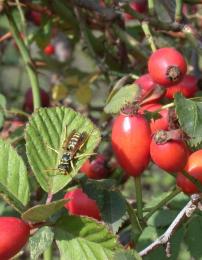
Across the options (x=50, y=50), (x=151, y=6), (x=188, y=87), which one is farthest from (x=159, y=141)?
(x=50, y=50)

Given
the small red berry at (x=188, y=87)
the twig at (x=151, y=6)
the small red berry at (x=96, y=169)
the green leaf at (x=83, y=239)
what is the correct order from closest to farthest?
the green leaf at (x=83, y=239)
the small red berry at (x=188, y=87)
the twig at (x=151, y=6)
the small red berry at (x=96, y=169)

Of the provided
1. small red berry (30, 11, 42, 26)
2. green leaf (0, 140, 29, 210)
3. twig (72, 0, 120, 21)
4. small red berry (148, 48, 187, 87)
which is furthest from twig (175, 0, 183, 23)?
small red berry (30, 11, 42, 26)

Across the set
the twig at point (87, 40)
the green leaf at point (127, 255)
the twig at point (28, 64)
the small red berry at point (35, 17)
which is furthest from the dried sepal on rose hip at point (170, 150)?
the small red berry at point (35, 17)

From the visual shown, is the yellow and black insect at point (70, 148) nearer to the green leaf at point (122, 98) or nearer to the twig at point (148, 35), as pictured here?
the green leaf at point (122, 98)

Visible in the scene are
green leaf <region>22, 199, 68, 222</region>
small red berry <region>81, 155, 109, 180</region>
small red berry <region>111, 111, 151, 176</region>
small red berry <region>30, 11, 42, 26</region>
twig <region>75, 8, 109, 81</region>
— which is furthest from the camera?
small red berry <region>30, 11, 42, 26</region>

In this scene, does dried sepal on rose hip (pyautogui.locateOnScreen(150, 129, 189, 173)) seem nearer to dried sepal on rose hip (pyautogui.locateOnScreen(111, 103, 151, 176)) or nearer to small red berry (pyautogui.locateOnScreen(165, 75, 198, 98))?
dried sepal on rose hip (pyautogui.locateOnScreen(111, 103, 151, 176))
